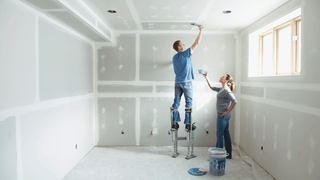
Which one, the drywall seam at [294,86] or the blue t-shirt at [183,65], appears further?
the blue t-shirt at [183,65]

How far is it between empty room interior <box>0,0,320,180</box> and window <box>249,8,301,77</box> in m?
0.02

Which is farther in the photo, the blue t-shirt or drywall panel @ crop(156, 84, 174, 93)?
Result: drywall panel @ crop(156, 84, 174, 93)

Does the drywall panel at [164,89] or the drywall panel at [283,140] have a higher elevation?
the drywall panel at [164,89]

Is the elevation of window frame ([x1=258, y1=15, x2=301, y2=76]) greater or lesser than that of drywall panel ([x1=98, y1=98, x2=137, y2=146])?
greater

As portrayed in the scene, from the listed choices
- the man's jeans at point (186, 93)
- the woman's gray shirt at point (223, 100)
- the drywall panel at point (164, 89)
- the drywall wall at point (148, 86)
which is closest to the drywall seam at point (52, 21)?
the drywall wall at point (148, 86)

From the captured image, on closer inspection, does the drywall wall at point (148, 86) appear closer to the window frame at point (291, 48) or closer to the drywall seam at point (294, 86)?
the window frame at point (291, 48)

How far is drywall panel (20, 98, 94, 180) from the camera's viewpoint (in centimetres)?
202

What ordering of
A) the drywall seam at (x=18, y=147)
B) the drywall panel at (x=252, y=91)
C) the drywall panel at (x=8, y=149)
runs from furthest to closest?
1. the drywall panel at (x=252, y=91)
2. the drywall seam at (x=18, y=147)
3. the drywall panel at (x=8, y=149)

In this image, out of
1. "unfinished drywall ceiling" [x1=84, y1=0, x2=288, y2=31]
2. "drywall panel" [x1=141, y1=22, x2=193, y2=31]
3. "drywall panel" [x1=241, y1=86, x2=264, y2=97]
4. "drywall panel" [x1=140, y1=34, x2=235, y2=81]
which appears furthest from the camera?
"drywall panel" [x1=140, y1=34, x2=235, y2=81]

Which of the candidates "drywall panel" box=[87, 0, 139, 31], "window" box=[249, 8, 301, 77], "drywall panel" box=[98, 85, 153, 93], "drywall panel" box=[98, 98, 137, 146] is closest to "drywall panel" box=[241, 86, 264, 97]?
"window" box=[249, 8, 301, 77]

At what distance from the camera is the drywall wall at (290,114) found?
1999mm

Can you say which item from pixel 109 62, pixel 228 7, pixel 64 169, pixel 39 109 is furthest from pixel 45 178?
pixel 228 7

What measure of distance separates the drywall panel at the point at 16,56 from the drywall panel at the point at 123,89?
1.94 metres

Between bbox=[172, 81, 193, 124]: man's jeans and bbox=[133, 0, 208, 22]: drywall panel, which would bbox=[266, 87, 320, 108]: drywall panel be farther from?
bbox=[133, 0, 208, 22]: drywall panel
